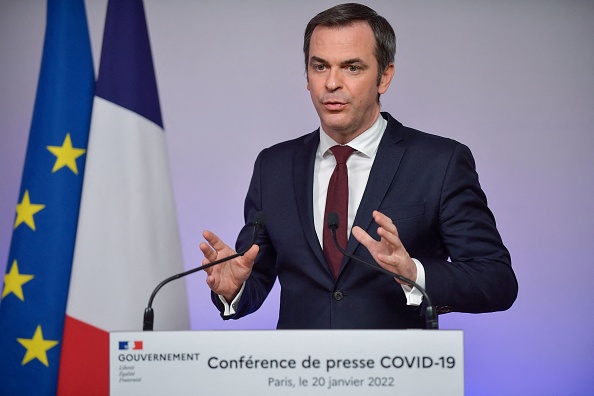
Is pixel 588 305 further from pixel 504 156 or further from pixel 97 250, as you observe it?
pixel 97 250

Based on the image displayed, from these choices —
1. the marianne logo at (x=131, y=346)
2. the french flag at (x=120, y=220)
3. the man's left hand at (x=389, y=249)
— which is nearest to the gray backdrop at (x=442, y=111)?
the french flag at (x=120, y=220)

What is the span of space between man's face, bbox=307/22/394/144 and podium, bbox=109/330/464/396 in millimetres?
985

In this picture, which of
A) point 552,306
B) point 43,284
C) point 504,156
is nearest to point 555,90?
point 504,156

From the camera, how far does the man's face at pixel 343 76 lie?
229 centimetres

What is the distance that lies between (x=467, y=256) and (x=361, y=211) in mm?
318

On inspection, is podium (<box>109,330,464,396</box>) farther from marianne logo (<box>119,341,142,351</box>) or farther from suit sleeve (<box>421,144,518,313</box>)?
suit sleeve (<box>421,144,518,313</box>)

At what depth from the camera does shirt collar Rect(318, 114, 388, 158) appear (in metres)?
2.36

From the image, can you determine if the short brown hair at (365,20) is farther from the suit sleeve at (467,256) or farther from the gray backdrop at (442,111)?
the gray backdrop at (442,111)

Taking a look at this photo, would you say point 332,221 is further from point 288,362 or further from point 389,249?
point 288,362

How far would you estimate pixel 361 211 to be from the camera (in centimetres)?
222

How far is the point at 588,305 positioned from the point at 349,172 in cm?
185

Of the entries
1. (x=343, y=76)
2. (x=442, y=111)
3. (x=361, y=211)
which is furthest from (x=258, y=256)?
(x=442, y=111)

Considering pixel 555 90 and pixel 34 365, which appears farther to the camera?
pixel 555 90

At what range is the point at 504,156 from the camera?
366 centimetres
